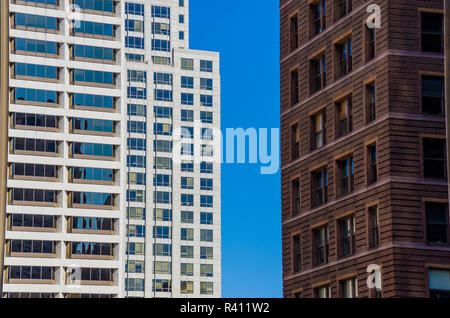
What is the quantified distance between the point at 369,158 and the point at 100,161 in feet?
321

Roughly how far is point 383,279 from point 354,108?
1252 centimetres

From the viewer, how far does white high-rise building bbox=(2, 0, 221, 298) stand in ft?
492

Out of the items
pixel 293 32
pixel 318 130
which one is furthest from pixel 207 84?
pixel 318 130

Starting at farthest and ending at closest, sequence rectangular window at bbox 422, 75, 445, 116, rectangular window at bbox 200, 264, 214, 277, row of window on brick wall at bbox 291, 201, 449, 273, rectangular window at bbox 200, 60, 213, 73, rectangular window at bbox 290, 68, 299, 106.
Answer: rectangular window at bbox 200, 264, 214, 277
rectangular window at bbox 200, 60, 213, 73
rectangular window at bbox 290, 68, 299, 106
rectangular window at bbox 422, 75, 445, 116
row of window on brick wall at bbox 291, 201, 449, 273

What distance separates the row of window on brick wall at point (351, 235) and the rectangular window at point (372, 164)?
1.81 meters

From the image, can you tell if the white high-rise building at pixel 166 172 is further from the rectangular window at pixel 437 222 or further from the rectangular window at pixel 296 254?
the rectangular window at pixel 437 222

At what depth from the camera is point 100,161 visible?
156 meters

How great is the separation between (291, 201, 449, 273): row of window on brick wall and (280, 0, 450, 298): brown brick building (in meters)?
→ 0.07

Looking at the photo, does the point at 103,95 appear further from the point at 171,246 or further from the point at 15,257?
the point at 171,246

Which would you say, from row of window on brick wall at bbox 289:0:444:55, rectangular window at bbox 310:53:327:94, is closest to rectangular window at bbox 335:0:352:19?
row of window on brick wall at bbox 289:0:444:55

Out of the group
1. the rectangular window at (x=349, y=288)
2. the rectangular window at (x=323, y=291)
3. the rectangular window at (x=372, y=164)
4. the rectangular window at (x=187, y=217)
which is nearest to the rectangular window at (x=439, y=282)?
the rectangular window at (x=349, y=288)

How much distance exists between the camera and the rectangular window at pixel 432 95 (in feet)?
202

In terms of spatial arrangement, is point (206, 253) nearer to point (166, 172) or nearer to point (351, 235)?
point (166, 172)

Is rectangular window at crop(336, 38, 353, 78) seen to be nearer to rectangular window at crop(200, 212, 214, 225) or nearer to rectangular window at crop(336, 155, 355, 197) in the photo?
rectangular window at crop(336, 155, 355, 197)
